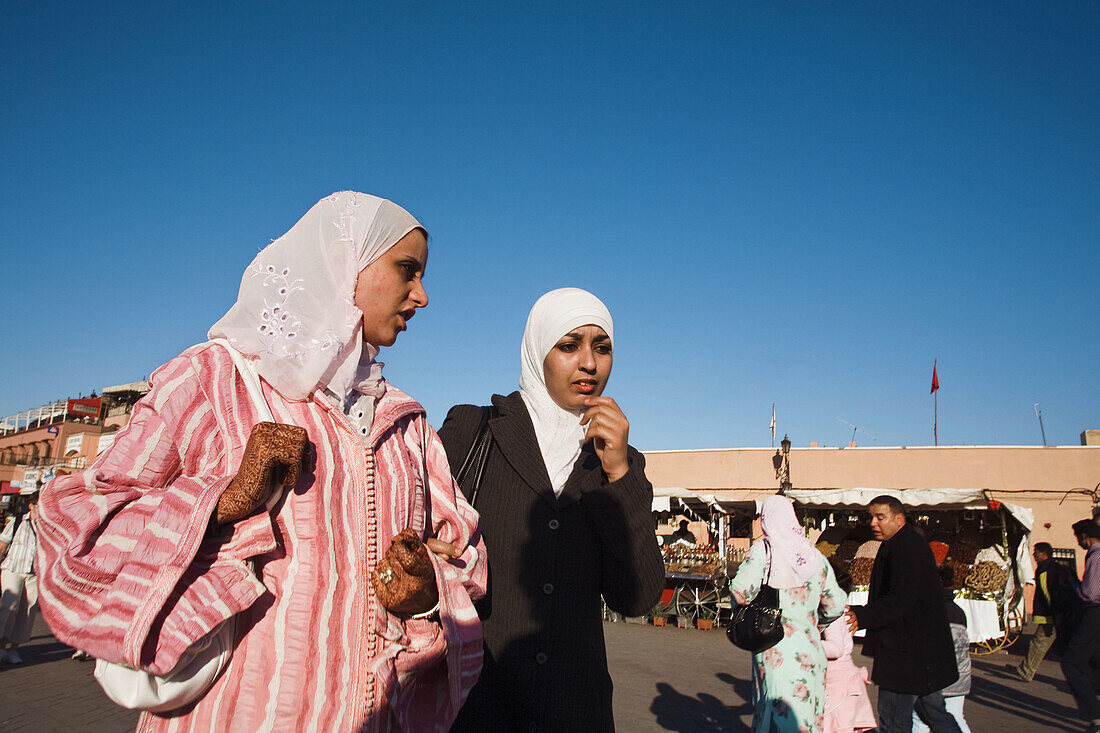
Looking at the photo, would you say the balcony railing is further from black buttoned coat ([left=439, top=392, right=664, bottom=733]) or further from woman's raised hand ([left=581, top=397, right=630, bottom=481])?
woman's raised hand ([left=581, top=397, right=630, bottom=481])

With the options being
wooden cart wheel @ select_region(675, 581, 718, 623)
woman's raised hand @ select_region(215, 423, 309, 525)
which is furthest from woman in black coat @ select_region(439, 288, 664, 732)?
wooden cart wheel @ select_region(675, 581, 718, 623)

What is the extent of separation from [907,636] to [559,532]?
13.8 ft

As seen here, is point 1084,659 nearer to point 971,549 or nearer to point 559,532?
point 559,532

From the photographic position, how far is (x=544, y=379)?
9.05ft

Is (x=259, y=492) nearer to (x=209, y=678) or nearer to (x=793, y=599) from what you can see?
(x=209, y=678)

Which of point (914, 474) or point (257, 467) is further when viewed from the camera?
point (914, 474)

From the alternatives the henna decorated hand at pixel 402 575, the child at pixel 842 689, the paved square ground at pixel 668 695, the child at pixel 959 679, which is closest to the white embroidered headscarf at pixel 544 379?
the henna decorated hand at pixel 402 575

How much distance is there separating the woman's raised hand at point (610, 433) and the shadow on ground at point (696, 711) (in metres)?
6.05

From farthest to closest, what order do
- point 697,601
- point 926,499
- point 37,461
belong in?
point 37,461
point 697,601
point 926,499

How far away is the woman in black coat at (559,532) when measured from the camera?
7.25 feet

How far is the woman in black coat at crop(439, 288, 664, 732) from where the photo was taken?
7.25 feet

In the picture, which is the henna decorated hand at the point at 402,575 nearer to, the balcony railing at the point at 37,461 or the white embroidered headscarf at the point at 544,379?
the white embroidered headscarf at the point at 544,379

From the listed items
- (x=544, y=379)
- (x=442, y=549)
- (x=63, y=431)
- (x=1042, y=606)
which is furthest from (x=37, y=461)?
(x=442, y=549)

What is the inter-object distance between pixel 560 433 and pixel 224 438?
4.39ft
